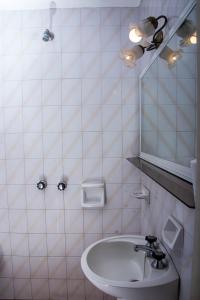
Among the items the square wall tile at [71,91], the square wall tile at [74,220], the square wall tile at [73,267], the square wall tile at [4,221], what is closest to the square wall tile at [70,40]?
the square wall tile at [71,91]

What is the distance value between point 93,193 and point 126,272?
0.63 m

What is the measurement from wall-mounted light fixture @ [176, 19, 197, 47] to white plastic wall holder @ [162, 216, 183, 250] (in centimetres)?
73

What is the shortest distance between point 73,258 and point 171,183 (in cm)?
136

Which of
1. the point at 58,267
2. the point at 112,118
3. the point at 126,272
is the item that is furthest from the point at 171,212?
the point at 58,267

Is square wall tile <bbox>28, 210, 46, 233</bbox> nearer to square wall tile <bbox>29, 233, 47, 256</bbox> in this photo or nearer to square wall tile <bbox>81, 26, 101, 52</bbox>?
square wall tile <bbox>29, 233, 47, 256</bbox>

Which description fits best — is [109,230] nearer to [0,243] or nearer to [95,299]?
[95,299]

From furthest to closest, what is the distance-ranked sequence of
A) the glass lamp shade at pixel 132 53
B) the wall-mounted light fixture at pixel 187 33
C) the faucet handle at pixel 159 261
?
1. the glass lamp shade at pixel 132 53
2. the faucet handle at pixel 159 261
3. the wall-mounted light fixture at pixel 187 33

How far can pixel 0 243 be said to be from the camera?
169cm

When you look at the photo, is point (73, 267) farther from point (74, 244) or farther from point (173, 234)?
point (173, 234)

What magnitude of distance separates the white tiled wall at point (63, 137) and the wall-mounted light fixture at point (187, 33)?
80cm

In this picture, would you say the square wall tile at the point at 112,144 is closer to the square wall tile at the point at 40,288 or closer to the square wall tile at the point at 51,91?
the square wall tile at the point at 51,91

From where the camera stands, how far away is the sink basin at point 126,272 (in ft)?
2.71

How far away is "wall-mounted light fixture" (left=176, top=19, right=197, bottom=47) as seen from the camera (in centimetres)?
67

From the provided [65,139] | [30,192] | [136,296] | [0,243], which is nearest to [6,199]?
[30,192]
